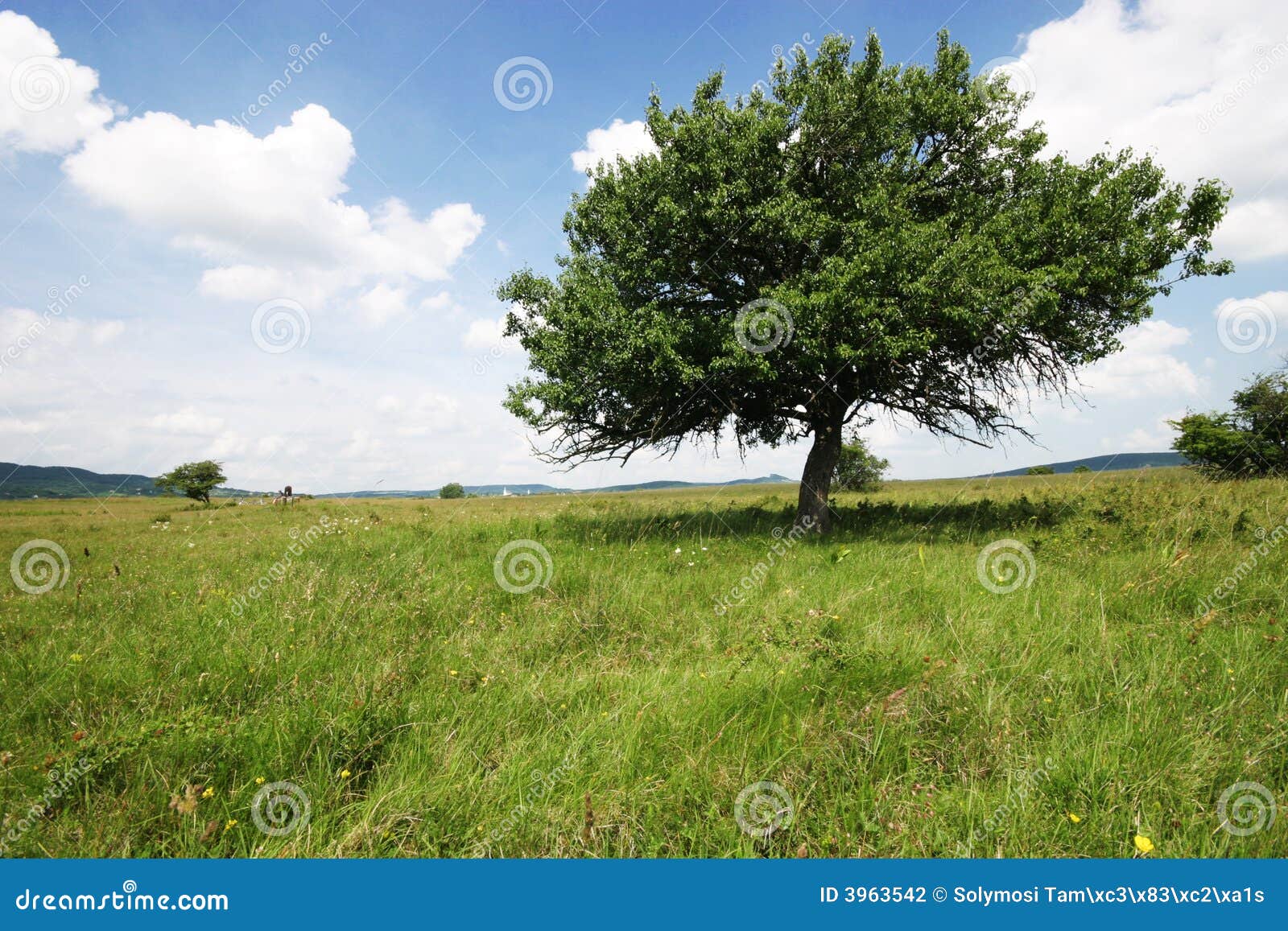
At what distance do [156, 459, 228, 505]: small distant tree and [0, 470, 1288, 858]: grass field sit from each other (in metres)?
75.8

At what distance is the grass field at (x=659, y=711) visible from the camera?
9.46 ft

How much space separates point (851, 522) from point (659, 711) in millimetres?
11266

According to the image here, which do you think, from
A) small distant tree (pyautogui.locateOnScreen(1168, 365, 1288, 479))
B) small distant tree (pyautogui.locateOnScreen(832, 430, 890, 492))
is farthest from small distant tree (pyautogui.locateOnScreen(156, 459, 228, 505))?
small distant tree (pyautogui.locateOnScreen(1168, 365, 1288, 479))

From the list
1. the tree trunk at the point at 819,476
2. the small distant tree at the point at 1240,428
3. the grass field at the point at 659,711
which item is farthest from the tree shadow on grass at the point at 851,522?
the small distant tree at the point at 1240,428

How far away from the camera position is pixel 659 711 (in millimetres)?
3920

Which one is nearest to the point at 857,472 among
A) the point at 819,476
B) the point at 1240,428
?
the point at 1240,428

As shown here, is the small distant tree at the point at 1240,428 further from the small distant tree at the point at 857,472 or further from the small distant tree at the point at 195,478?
the small distant tree at the point at 195,478

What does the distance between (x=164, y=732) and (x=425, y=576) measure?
13.2 feet

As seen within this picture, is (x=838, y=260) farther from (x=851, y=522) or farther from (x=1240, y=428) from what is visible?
(x=1240, y=428)

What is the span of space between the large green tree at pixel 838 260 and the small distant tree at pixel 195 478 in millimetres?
74541

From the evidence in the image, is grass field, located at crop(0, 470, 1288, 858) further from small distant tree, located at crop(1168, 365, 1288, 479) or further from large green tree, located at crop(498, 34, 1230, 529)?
small distant tree, located at crop(1168, 365, 1288, 479)

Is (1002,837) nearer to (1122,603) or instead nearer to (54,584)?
(1122,603)

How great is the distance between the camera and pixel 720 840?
9.37ft

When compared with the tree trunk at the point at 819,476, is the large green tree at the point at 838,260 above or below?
above
